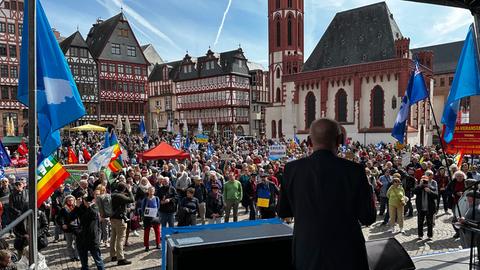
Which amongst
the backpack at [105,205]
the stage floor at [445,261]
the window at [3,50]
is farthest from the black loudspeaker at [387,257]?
the window at [3,50]

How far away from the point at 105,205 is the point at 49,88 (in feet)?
13.9

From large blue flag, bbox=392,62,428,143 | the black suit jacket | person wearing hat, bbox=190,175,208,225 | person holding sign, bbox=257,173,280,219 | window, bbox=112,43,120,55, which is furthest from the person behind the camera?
window, bbox=112,43,120,55

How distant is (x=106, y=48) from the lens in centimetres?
5091

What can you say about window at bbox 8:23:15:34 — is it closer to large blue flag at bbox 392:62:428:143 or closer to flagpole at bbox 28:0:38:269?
flagpole at bbox 28:0:38:269

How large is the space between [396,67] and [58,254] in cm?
3891

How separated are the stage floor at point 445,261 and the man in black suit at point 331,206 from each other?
84.0 inches

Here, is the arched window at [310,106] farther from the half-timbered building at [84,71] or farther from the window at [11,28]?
the window at [11,28]

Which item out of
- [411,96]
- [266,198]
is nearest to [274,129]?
[266,198]

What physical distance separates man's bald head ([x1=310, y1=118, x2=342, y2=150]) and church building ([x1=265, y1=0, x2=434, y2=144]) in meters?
39.8

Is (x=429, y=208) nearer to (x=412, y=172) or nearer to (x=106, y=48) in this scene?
(x=412, y=172)

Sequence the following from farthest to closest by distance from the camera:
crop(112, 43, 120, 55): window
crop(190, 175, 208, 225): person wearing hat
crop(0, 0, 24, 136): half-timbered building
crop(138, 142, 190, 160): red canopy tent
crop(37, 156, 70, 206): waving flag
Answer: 1. crop(112, 43, 120, 55): window
2. crop(0, 0, 24, 136): half-timbered building
3. crop(138, 142, 190, 160): red canopy tent
4. crop(190, 175, 208, 225): person wearing hat
5. crop(37, 156, 70, 206): waving flag

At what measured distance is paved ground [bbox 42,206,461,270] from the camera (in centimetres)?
821

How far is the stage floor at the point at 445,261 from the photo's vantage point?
4.15 metres

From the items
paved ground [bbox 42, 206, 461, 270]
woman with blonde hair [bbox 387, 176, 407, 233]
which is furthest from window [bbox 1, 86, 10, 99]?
woman with blonde hair [bbox 387, 176, 407, 233]
